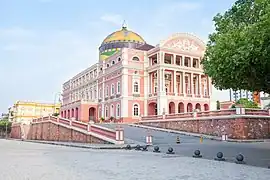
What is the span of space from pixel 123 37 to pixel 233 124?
33.3 m

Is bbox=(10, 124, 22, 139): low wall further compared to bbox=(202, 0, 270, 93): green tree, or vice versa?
bbox=(10, 124, 22, 139): low wall

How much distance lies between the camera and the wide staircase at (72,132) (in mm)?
22094

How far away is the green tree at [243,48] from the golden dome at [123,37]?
38.3 metres

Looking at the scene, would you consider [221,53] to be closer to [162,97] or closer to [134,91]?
[162,97]

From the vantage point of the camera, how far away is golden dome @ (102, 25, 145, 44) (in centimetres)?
5434

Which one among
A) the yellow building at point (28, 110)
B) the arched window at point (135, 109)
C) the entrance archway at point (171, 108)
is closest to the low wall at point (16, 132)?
the yellow building at point (28, 110)

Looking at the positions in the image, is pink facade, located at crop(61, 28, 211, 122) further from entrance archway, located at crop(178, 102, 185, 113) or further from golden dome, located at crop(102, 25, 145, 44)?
golden dome, located at crop(102, 25, 145, 44)

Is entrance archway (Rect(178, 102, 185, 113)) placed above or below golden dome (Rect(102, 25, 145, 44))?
below

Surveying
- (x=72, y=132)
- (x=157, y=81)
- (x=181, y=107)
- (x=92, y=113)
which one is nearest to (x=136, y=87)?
(x=157, y=81)

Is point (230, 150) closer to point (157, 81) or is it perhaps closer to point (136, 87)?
point (157, 81)

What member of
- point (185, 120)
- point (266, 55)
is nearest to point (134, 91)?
point (185, 120)

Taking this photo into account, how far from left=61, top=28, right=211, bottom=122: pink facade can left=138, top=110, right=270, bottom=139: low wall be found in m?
12.2

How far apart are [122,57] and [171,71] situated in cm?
699

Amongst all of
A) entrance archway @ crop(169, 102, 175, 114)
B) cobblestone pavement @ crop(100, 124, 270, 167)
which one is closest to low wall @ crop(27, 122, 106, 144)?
cobblestone pavement @ crop(100, 124, 270, 167)
